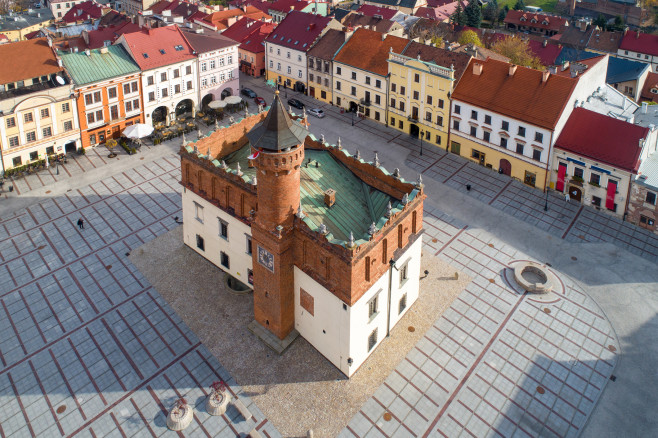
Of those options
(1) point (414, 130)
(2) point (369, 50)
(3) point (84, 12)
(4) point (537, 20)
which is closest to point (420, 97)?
(1) point (414, 130)

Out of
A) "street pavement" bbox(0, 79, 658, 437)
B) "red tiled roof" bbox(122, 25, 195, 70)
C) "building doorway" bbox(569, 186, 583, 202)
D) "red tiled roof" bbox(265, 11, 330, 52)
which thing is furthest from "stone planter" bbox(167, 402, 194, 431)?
"red tiled roof" bbox(265, 11, 330, 52)

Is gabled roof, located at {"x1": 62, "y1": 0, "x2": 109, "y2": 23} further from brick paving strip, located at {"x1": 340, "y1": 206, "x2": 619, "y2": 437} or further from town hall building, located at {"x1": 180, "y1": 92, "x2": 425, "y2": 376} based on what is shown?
brick paving strip, located at {"x1": 340, "y1": 206, "x2": 619, "y2": 437}

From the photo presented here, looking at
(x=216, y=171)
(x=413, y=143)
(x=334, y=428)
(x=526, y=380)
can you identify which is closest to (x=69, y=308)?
(x=216, y=171)

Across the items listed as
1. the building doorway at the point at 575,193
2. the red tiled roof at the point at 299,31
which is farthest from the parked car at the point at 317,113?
the building doorway at the point at 575,193

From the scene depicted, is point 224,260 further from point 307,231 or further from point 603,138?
point 603,138

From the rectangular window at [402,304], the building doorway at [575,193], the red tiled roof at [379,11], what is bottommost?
the rectangular window at [402,304]

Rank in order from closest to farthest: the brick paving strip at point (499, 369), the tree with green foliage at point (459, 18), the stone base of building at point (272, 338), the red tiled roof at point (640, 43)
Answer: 1. the brick paving strip at point (499, 369)
2. the stone base of building at point (272, 338)
3. the red tiled roof at point (640, 43)
4. the tree with green foliage at point (459, 18)

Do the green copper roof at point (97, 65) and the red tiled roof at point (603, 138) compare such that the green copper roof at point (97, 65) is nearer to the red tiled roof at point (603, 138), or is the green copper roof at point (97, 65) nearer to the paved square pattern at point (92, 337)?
the paved square pattern at point (92, 337)

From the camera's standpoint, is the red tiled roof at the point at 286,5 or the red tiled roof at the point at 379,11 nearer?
the red tiled roof at the point at 286,5
